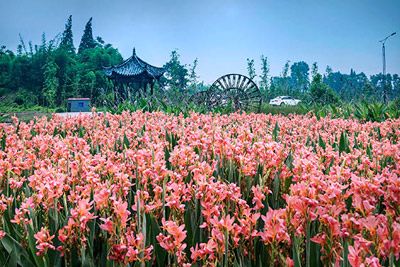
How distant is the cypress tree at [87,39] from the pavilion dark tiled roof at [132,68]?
4307 centimetres

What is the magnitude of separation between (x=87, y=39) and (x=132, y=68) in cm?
4509

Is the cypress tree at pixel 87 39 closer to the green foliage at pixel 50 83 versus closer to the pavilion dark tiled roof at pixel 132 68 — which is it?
the green foliage at pixel 50 83

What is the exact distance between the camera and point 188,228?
1.18 m

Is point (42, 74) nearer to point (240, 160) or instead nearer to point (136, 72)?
point (136, 72)

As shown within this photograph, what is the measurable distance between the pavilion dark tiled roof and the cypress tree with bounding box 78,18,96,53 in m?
43.1

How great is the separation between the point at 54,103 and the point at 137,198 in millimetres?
39891

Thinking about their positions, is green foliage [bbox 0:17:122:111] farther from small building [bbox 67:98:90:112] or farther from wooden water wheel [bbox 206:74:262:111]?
wooden water wheel [bbox 206:74:262:111]

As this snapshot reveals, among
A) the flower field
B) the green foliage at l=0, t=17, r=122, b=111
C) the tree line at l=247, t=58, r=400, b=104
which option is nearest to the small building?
the green foliage at l=0, t=17, r=122, b=111

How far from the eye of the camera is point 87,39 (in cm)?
6906

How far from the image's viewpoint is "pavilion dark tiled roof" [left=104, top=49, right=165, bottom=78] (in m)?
28.4

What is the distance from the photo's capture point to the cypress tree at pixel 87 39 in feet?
226

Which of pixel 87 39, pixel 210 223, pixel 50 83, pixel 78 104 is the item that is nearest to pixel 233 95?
pixel 210 223

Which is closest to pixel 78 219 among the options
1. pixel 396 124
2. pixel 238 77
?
pixel 396 124

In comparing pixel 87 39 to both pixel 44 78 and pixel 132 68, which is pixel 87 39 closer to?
pixel 44 78
